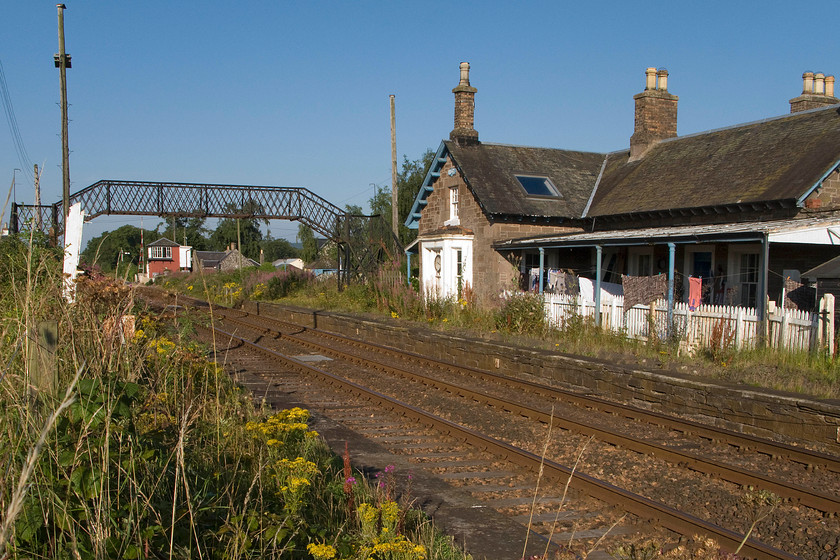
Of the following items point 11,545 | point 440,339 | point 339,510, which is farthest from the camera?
point 440,339

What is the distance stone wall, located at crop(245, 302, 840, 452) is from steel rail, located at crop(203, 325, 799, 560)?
3.34m

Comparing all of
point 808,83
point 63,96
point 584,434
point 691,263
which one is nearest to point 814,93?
point 808,83

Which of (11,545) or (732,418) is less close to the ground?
(11,545)

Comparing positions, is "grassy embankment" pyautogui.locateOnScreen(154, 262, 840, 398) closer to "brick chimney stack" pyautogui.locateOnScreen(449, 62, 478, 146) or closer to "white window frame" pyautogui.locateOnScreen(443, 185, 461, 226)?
"white window frame" pyautogui.locateOnScreen(443, 185, 461, 226)

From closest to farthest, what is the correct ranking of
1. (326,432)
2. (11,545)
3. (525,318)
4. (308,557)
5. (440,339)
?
(11,545) < (308,557) < (326,432) < (440,339) < (525,318)

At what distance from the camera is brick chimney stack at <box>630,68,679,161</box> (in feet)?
78.6

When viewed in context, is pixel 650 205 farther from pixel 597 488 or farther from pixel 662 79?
pixel 597 488

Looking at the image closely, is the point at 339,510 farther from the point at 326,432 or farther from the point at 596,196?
the point at 596,196

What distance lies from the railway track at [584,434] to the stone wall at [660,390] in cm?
78

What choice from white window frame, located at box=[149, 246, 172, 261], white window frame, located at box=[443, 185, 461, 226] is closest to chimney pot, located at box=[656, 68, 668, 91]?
white window frame, located at box=[443, 185, 461, 226]

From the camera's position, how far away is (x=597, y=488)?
6055 mm

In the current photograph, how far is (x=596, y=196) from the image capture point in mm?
24141

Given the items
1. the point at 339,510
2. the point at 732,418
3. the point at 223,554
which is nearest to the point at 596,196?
the point at 732,418

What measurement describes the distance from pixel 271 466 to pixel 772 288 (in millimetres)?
14244
